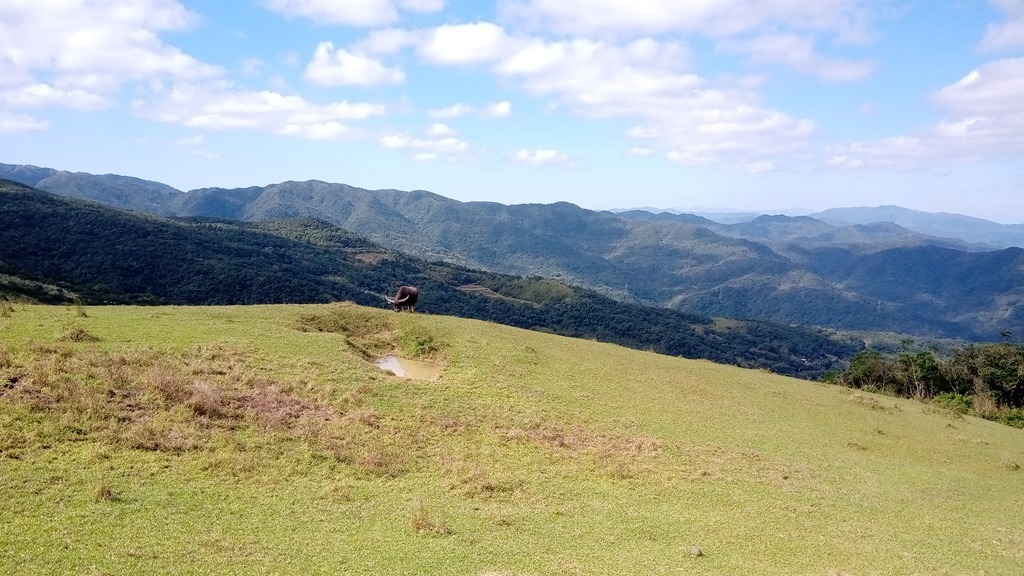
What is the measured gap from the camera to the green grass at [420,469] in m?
10.0

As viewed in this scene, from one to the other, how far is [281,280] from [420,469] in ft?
333

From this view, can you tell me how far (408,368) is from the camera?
22.3 metres

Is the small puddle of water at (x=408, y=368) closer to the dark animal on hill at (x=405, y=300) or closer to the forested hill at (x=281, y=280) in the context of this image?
the dark animal on hill at (x=405, y=300)

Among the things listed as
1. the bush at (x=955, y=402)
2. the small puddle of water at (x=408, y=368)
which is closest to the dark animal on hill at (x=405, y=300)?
the small puddle of water at (x=408, y=368)

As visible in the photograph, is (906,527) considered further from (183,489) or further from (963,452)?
(183,489)

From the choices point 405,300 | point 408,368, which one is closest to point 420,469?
point 408,368

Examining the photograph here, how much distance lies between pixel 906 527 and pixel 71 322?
2461cm

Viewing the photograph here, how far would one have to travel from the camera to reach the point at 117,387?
48.1 feet

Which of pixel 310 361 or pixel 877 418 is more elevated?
pixel 310 361

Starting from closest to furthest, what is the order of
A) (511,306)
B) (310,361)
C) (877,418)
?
(310,361) < (877,418) < (511,306)

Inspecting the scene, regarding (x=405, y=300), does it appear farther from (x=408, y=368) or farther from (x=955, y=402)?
(x=955, y=402)

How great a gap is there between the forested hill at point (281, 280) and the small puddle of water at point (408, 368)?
33905 mm

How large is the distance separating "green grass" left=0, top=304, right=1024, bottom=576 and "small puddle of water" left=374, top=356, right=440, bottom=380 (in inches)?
24.2

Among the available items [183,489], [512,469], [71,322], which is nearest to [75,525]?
[183,489]
